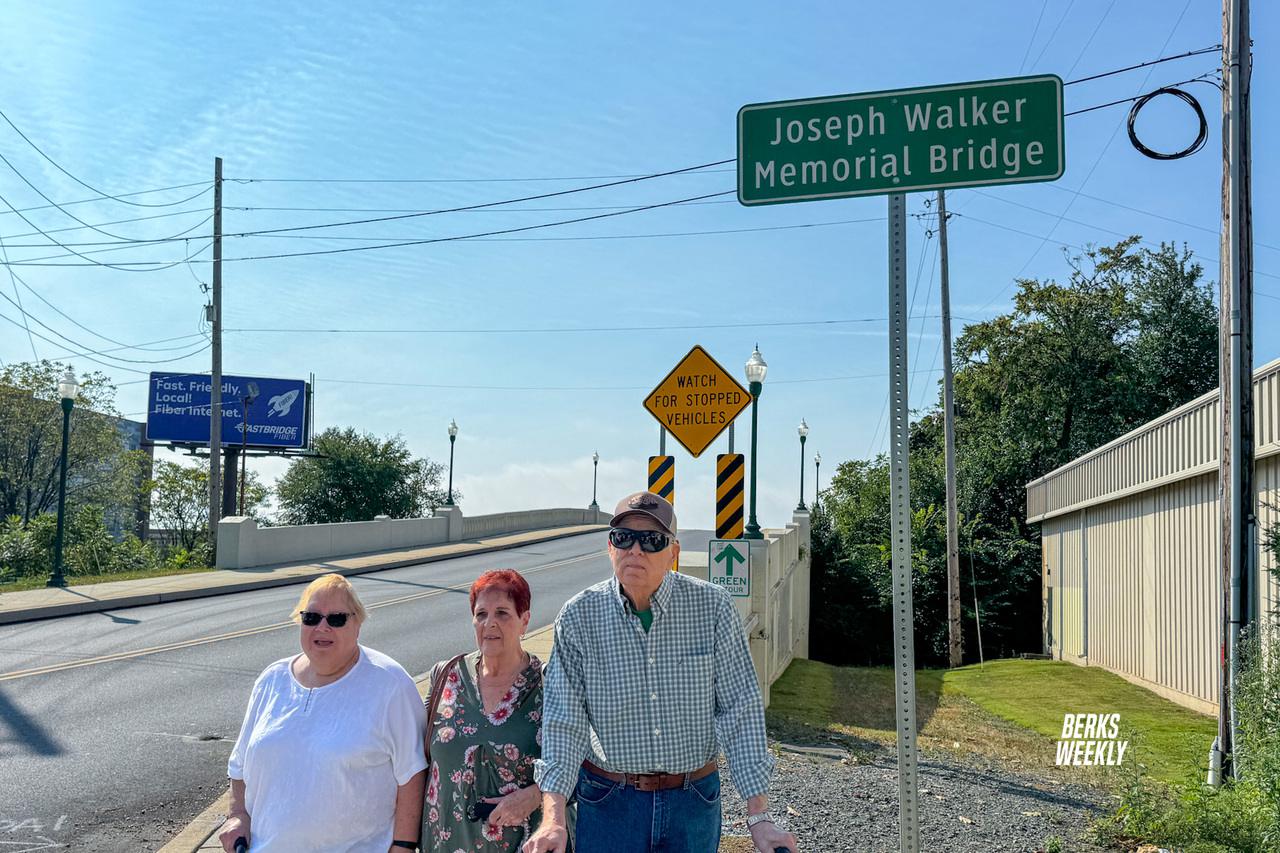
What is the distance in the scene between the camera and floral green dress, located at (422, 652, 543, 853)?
3537 millimetres

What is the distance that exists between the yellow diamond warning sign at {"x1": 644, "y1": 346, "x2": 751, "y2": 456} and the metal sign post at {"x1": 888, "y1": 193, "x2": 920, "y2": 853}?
789cm

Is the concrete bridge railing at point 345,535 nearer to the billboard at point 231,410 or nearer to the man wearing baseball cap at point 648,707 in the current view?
the billboard at point 231,410

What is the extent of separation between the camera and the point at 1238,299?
33.3 feet

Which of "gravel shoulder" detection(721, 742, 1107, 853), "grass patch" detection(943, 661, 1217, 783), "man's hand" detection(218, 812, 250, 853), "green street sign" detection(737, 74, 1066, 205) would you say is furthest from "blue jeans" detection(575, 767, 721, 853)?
"grass patch" detection(943, 661, 1217, 783)

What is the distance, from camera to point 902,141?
400cm

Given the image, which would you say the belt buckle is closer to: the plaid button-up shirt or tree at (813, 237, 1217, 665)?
the plaid button-up shirt

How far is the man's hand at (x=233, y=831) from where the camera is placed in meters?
3.48

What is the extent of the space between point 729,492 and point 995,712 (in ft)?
24.7

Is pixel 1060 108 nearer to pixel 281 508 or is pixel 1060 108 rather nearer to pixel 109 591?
pixel 109 591

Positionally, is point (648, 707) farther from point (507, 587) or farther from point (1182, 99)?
point (1182, 99)

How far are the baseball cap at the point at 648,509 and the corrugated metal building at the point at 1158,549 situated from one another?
8738mm

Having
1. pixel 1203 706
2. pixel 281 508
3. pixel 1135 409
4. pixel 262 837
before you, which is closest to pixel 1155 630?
pixel 1203 706

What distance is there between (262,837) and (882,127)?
325cm

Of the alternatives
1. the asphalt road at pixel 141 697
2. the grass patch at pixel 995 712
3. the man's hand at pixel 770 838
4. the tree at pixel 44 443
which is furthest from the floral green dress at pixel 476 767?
the tree at pixel 44 443
